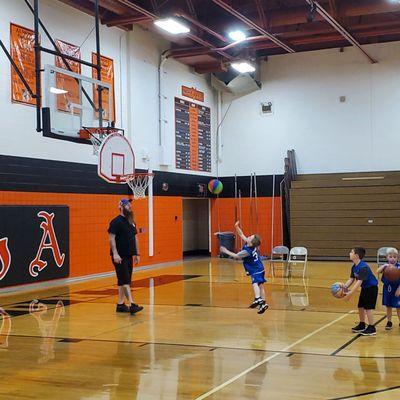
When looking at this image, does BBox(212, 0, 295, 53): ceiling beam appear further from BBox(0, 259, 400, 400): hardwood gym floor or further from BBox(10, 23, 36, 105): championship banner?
BBox(0, 259, 400, 400): hardwood gym floor

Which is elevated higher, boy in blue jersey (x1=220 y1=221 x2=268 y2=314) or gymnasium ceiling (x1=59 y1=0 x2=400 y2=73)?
gymnasium ceiling (x1=59 y1=0 x2=400 y2=73)

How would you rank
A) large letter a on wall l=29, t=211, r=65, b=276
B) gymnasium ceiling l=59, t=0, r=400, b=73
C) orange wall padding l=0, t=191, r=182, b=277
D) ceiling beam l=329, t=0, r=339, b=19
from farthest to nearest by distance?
ceiling beam l=329, t=0, r=339, b=19 → gymnasium ceiling l=59, t=0, r=400, b=73 → orange wall padding l=0, t=191, r=182, b=277 → large letter a on wall l=29, t=211, r=65, b=276

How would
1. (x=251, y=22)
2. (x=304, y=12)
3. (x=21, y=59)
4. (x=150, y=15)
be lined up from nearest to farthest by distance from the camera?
(x=21, y=59) < (x=150, y=15) < (x=251, y=22) < (x=304, y=12)

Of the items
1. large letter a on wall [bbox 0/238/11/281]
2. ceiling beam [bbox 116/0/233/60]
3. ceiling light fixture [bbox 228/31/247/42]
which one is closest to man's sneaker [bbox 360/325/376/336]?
large letter a on wall [bbox 0/238/11/281]

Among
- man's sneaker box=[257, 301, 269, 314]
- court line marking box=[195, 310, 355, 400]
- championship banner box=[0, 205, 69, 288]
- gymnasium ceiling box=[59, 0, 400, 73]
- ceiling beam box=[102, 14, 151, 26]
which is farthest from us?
ceiling beam box=[102, 14, 151, 26]

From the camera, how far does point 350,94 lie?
62.5 feet

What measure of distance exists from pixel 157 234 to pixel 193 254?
12.6ft

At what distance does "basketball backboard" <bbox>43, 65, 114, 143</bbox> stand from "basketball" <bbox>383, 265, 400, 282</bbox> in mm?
5211

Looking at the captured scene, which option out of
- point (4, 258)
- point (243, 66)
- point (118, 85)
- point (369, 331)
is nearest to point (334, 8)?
point (243, 66)

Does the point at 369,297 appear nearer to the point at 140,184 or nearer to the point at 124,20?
the point at 140,184

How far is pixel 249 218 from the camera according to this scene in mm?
20250

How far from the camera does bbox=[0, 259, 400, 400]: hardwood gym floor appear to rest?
5.18 m

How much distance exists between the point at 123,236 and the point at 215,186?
11.0 meters

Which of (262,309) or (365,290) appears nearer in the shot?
(365,290)
